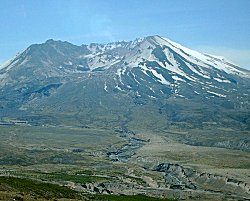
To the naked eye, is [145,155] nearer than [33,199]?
No

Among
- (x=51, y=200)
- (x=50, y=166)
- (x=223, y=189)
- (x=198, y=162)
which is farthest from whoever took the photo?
(x=198, y=162)

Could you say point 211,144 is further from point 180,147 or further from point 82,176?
point 82,176

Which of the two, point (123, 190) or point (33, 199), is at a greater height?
point (33, 199)

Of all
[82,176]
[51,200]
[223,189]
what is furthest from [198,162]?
[51,200]

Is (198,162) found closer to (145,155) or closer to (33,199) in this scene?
(145,155)

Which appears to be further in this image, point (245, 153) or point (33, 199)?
point (245, 153)

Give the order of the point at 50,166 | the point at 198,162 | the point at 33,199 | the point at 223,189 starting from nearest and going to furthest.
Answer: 1. the point at 33,199
2. the point at 223,189
3. the point at 50,166
4. the point at 198,162

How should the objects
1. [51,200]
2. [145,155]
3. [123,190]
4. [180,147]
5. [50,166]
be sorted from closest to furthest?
[51,200] → [123,190] → [50,166] → [145,155] → [180,147]

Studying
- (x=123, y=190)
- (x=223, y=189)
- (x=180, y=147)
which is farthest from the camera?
(x=180, y=147)

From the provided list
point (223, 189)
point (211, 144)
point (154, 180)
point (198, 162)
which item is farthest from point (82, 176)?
point (211, 144)
